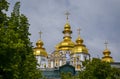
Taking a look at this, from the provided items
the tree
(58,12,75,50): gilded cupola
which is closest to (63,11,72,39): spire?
(58,12,75,50): gilded cupola

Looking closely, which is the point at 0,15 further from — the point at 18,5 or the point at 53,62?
the point at 53,62

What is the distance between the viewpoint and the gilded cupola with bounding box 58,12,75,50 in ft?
305

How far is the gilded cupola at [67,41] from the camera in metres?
92.9

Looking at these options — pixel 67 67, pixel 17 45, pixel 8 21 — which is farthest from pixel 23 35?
pixel 67 67

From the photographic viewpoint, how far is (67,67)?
222 feet

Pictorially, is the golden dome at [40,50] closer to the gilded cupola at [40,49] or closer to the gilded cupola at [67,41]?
the gilded cupola at [40,49]

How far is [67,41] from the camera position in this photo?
9394cm

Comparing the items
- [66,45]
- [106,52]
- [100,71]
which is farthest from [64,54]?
[100,71]

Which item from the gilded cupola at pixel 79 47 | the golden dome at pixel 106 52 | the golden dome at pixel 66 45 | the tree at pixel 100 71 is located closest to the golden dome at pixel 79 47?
the gilded cupola at pixel 79 47

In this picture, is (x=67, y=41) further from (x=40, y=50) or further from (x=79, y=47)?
(x=40, y=50)

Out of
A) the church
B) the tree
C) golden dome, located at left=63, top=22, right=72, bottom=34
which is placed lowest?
the tree

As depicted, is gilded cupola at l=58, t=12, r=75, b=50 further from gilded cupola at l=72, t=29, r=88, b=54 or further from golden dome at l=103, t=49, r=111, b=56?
golden dome at l=103, t=49, r=111, b=56

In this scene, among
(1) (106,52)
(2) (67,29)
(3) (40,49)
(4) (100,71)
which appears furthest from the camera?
(2) (67,29)

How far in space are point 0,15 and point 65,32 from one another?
Answer: 3101 inches
